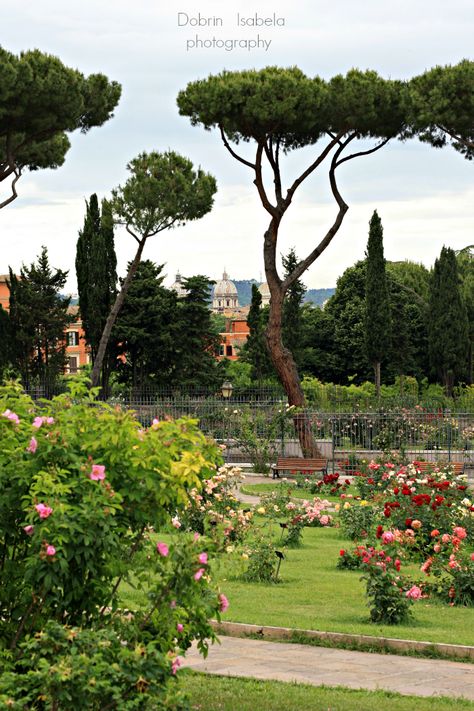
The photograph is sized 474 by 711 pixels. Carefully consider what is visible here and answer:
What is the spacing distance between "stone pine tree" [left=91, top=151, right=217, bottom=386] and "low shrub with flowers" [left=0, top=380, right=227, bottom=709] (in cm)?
3139

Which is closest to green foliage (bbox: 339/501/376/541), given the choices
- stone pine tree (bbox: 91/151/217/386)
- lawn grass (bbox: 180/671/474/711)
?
lawn grass (bbox: 180/671/474/711)

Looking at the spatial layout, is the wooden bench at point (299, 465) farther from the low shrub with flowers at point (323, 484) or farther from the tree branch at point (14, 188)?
the tree branch at point (14, 188)

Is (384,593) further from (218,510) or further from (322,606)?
(218,510)

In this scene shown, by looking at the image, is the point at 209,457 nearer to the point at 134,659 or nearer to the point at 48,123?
the point at 134,659

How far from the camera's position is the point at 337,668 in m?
7.79

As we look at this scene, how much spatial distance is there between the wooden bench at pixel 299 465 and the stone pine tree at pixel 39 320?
17.7 metres

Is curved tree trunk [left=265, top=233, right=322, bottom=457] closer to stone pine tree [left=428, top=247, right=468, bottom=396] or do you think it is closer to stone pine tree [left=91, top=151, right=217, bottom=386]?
stone pine tree [left=91, top=151, right=217, bottom=386]

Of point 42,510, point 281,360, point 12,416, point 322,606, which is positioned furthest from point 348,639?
point 281,360

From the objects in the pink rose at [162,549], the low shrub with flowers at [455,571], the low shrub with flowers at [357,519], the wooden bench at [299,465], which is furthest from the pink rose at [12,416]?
the wooden bench at [299,465]

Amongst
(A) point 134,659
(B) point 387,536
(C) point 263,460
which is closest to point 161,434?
(A) point 134,659

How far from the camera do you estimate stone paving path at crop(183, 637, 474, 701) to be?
24.0 feet

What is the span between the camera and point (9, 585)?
5672 millimetres

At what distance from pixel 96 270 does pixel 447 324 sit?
47.0 ft

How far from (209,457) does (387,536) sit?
3853 mm
